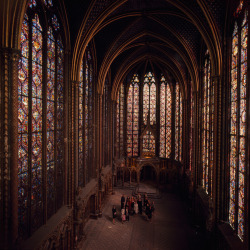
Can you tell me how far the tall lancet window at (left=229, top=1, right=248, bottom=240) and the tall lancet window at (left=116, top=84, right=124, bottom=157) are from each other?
16.4 meters

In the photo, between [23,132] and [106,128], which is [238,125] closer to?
[23,132]

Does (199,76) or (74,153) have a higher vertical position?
(199,76)

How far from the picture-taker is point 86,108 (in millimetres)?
14102

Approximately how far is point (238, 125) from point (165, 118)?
17.1 metres

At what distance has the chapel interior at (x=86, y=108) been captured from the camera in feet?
21.6

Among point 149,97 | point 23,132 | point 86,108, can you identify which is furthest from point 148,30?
point 23,132

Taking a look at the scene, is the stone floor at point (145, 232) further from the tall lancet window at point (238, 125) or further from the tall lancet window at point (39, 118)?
the tall lancet window at point (238, 125)

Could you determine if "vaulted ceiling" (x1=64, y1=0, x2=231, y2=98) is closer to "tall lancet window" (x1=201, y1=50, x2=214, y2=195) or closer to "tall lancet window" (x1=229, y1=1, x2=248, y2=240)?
"tall lancet window" (x1=201, y1=50, x2=214, y2=195)

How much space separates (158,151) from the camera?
981 inches

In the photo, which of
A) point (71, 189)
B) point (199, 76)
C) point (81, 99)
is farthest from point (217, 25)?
point (71, 189)

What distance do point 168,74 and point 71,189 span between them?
17.7 meters

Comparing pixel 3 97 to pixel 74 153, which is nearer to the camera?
pixel 3 97

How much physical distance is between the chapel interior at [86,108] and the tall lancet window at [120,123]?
14.9 feet

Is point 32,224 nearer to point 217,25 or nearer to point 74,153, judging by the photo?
point 74,153
